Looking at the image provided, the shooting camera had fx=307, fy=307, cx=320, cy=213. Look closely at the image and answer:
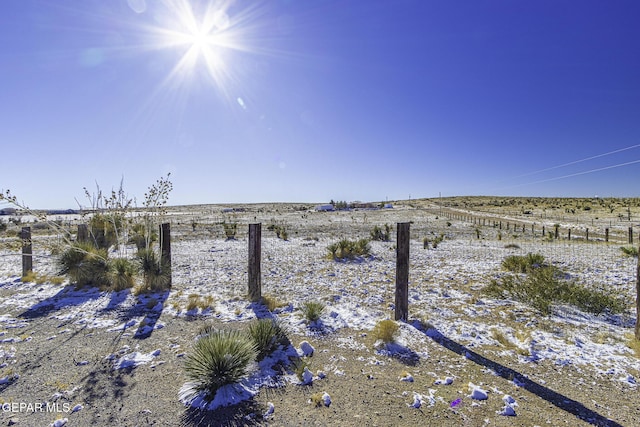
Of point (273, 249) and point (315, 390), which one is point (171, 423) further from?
point (273, 249)

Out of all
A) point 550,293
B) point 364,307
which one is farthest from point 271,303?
point 550,293

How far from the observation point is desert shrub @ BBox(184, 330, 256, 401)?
3.54 metres

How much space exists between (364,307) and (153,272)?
209 inches

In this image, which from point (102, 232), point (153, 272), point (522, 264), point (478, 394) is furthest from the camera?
point (102, 232)

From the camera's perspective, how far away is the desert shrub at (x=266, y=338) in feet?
14.4

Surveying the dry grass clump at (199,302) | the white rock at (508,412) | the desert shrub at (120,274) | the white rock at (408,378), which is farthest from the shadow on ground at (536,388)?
the desert shrub at (120,274)

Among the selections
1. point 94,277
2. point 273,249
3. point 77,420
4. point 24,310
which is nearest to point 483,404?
point 77,420

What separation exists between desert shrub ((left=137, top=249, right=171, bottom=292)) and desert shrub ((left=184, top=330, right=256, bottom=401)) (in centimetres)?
450

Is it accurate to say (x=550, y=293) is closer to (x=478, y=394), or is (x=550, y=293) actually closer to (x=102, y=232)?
(x=478, y=394)

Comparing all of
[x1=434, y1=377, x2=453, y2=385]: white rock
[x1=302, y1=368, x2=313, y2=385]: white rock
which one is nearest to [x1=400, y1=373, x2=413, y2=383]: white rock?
[x1=434, y1=377, x2=453, y2=385]: white rock

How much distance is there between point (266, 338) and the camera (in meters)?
4.51

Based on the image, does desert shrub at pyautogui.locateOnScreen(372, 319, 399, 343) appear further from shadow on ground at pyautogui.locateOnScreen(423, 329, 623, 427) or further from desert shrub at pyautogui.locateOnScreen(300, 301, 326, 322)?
desert shrub at pyautogui.locateOnScreen(300, 301, 326, 322)

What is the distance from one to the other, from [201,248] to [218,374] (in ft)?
40.3

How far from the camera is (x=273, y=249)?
14797 millimetres
